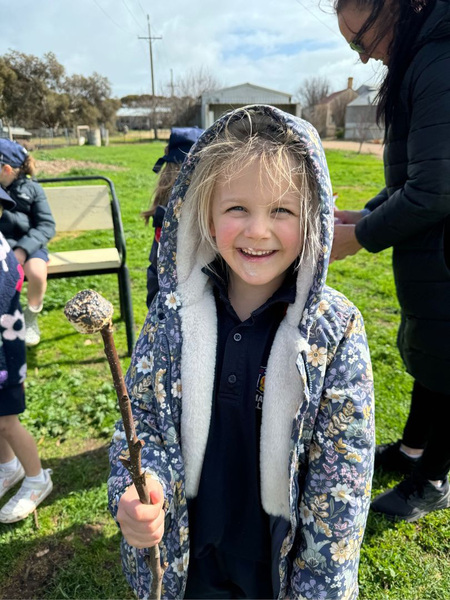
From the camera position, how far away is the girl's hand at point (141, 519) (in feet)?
3.44

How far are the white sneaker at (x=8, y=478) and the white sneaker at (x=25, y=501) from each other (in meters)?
0.14

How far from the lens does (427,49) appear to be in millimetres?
1596

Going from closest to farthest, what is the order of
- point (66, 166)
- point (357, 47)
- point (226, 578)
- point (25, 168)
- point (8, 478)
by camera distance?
1. point (226, 578)
2. point (357, 47)
3. point (8, 478)
4. point (25, 168)
5. point (66, 166)

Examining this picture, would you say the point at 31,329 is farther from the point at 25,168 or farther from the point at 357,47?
the point at 357,47

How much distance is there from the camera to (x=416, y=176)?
166cm

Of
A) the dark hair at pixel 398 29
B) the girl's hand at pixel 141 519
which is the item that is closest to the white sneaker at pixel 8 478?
the girl's hand at pixel 141 519

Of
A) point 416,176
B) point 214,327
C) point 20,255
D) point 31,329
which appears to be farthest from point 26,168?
point 416,176

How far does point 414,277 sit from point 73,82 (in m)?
47.1

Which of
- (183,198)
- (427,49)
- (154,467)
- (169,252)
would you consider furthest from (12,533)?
(427,49)

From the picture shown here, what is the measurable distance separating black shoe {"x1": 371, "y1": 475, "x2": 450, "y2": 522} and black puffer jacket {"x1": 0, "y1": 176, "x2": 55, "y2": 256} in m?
3.09

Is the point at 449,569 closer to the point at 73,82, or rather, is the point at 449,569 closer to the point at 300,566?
the point at 300,566

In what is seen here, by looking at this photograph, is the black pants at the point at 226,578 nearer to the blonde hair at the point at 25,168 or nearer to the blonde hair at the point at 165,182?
the blonde hair at the point at 165,182

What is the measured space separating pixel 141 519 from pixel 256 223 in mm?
803

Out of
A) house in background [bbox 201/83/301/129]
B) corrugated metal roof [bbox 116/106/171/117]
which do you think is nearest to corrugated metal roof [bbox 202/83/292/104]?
house in background [bbox 201/83/301/129]
